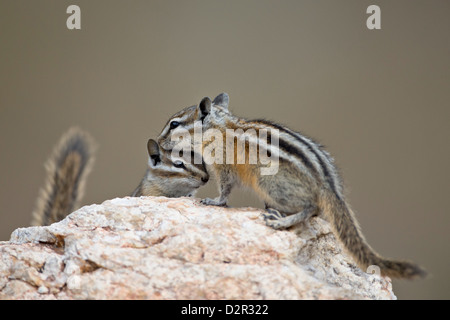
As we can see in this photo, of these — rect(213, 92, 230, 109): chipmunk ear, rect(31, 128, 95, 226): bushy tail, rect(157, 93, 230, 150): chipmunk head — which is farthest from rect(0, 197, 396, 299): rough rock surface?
rect(31, 128, 95, 226): bushy tail

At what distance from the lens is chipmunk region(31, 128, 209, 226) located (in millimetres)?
3547

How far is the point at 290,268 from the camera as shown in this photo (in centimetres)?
206

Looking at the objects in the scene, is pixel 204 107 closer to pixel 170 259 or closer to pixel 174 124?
pixel 174 124

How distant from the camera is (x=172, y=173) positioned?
361 cm

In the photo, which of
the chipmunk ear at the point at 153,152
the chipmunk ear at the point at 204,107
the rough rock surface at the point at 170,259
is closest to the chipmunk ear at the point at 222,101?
the chipmunk ear at the point at 204,107

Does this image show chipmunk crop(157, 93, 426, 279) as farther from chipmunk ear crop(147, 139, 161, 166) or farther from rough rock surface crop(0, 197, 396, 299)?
chipmunk ear crop(147, 139, 161, 166)

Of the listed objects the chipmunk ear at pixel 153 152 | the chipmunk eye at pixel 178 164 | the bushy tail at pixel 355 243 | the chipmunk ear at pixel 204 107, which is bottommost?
the bushy tail at pixel 355 243

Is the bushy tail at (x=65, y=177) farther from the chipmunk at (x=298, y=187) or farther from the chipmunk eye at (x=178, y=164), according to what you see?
the chipmunk at (x=298, y=187)

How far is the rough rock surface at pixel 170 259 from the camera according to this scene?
1.92 meters

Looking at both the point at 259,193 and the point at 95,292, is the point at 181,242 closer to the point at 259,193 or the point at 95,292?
the point at 95,292

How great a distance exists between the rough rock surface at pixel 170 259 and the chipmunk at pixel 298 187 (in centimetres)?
12

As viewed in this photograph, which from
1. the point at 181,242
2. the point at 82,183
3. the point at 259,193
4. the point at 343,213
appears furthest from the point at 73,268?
the point at 82,183

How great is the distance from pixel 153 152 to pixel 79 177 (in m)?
0.85
